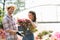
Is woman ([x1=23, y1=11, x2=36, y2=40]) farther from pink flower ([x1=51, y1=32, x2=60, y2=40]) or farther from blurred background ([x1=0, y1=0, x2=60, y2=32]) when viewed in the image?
pink flower ([x1=51, y1=32, x2=60, y2=40])

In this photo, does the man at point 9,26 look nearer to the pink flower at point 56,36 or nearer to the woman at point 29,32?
the woman at point 29,32

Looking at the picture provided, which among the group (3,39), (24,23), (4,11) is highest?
(4,11)

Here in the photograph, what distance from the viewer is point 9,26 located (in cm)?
112

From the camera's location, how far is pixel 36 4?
113 cm

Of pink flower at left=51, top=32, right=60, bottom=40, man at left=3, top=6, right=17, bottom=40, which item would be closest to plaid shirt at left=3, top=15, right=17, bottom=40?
man at left=3, top=6, right=17, bottom=40

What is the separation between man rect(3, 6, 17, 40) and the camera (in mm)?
1115

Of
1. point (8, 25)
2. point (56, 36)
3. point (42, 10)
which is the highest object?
point (42, 10)

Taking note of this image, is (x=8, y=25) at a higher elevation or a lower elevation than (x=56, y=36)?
higher

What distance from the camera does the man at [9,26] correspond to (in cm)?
112

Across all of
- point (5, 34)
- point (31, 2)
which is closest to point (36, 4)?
point (31, 2)

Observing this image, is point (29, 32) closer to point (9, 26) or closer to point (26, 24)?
point (26, 24)

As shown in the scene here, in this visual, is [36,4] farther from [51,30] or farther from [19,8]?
[51,30]

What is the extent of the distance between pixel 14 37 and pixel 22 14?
211mm

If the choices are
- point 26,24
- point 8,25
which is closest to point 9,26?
point 8,25
